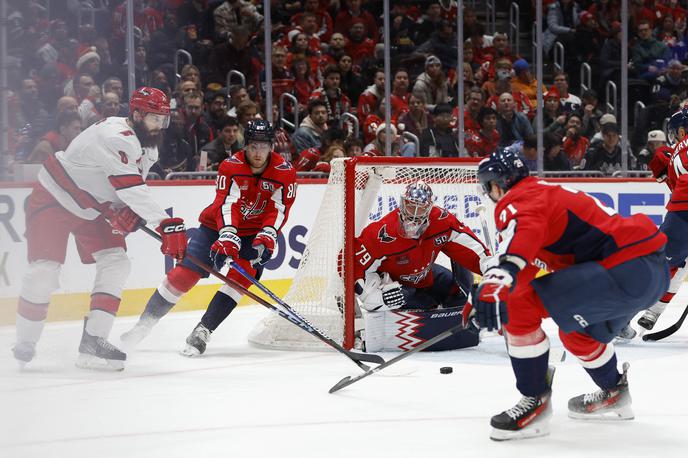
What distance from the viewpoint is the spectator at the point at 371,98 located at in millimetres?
7449

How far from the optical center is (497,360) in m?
4.39

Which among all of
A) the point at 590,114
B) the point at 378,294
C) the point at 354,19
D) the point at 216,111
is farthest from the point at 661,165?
the point at 354,19

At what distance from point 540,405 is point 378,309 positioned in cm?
169

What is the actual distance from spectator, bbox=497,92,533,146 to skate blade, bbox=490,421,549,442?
4.96 m

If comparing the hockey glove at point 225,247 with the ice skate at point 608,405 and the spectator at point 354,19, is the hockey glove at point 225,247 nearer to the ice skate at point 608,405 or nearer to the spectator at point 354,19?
the ice skate at point 608,405

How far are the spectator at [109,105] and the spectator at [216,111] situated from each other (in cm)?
117

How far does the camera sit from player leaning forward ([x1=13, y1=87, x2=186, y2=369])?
13.2 feet

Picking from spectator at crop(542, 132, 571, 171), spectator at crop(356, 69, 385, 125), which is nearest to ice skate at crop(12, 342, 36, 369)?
spectator at crop(356, 69, 385, 125)

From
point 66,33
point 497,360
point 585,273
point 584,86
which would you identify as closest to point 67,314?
point 66,33

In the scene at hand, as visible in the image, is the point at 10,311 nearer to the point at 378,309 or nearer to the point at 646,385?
the point at 378,309

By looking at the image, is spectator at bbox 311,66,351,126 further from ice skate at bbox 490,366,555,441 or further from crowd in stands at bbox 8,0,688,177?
ice skate at bbox 490,366,555,441

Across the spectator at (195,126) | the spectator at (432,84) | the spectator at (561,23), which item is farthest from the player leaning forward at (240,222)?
the spectator at (561,23)

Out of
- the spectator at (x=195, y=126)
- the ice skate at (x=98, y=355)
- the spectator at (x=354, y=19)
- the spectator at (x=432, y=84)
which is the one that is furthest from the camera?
the spectator at (x=354, y=19)

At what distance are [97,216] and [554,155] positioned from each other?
4482 millimetres
